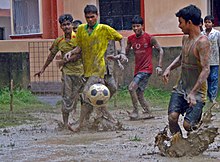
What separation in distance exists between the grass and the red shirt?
6.86ft

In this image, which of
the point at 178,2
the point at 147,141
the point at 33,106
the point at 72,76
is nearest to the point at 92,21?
the point at 72,76

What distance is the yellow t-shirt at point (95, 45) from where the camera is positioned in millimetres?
9320

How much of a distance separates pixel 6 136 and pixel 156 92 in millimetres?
7238

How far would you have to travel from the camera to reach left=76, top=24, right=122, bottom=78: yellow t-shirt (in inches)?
367

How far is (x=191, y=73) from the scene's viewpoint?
7070 mm

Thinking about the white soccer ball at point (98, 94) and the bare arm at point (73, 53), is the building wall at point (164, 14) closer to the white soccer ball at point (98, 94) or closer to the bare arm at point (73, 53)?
the bare arm at point (73, 53)

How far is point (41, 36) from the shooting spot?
18.7 meters

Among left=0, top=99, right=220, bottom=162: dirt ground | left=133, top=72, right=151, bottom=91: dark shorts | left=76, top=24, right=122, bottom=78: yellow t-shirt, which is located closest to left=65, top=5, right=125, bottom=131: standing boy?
left=76, top=24, right=122, bottom=78: yellow t-shirt

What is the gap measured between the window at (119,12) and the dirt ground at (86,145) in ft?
25.6

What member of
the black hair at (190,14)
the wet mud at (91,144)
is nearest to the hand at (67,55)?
the wet mud at (91,144)

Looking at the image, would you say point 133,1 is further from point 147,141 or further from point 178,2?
point 147,141

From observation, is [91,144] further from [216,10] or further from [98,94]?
[216,10]

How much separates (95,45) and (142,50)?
246 centimetres

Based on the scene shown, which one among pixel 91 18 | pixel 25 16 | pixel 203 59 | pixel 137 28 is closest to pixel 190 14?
pixel 203 59
